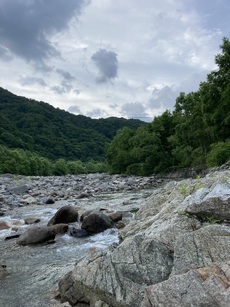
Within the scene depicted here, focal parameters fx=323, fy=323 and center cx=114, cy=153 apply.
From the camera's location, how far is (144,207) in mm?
12719

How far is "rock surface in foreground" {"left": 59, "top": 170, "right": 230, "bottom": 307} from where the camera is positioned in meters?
5.82

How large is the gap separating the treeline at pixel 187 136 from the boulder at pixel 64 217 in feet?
83.9

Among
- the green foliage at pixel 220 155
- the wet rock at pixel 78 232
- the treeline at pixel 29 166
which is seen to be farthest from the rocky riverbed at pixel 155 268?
the treeline at pixel 29 166

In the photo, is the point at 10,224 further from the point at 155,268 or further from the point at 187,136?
the point at 187,136

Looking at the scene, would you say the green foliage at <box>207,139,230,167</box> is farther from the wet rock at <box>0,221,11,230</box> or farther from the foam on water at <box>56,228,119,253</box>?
the wet rock at <box>0,221,11,230</box>

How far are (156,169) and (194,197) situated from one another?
5757cm

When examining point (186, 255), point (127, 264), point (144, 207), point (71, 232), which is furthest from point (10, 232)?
point (186, 255)

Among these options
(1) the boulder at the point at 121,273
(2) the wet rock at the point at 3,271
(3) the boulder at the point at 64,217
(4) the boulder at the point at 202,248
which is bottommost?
(2) the wet rock at the point at 3,271

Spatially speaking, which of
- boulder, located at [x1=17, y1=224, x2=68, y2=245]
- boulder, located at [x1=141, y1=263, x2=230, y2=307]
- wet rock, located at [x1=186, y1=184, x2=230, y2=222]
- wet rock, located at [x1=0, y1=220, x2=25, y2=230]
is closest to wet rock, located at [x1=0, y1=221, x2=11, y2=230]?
wet rock, located at [x1=0, y1=220, x2=25, y2=230]

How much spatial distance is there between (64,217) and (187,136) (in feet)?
147

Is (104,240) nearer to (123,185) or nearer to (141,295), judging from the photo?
(141,295)

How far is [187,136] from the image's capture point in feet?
198

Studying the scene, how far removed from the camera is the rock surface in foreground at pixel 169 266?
582cm

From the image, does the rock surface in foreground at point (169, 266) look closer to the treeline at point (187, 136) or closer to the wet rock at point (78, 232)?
the wet rock at point (78, 232)
